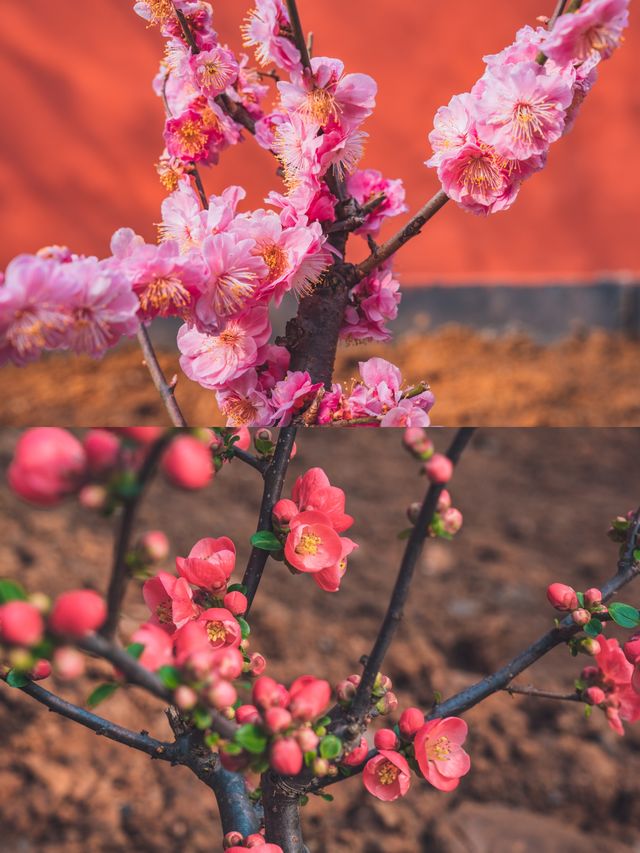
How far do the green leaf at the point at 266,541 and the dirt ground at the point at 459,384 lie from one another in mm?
2123

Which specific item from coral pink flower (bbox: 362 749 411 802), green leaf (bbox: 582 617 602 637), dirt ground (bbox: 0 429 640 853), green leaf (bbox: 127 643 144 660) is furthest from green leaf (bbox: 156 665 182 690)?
dirt ground (bbox: 0 429 640 853)

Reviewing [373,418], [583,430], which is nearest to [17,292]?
[373,418]

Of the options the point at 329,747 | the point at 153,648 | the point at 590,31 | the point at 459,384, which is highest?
the point at 590,31

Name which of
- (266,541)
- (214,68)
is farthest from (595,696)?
(214,68)

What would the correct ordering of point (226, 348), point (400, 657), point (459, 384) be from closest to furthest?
1. point (226, 348)
2. point (400, 657)
3. point (459, 384)

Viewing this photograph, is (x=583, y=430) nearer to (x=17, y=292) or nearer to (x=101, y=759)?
(x=101, y=759)

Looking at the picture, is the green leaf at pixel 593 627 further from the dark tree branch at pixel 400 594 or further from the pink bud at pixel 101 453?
the pink bud at pixel 101 453

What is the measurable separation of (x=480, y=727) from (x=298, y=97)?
1243mm

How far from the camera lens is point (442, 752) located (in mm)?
585

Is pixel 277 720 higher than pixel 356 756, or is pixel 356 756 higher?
pixel 277 720

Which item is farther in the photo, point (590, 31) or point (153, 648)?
point (590, 31)

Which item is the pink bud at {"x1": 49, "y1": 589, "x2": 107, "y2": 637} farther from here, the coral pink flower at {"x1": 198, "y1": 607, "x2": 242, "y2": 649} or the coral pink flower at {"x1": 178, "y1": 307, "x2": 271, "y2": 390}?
the coral pink flower at {"x1": 178, "y1": 307, "x2": 271, "y2": 390}

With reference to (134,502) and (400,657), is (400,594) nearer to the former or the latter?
(134,502)

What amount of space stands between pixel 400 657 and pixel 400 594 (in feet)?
3.91
